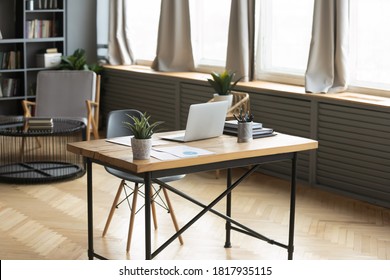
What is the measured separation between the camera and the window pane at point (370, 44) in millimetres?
6547

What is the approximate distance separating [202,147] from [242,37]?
3238mm

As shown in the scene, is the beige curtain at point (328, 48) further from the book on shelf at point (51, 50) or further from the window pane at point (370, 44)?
the book on shelf at point (51, 50)

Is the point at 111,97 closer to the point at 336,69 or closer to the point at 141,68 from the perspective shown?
the point at 141,68

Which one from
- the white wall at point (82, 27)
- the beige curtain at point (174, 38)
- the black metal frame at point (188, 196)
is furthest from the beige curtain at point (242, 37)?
the black metal frame at point (188, 196)

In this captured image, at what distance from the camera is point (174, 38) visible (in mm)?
8438

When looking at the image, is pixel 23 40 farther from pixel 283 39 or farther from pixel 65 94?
pixel 283 39

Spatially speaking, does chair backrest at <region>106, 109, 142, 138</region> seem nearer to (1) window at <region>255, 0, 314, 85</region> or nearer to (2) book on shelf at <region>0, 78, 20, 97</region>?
Answer: (1) window at <region>255, 0, 314, 85</region>

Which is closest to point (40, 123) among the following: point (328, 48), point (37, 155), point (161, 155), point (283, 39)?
point (37, 155)

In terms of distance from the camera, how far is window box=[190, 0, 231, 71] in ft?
26.9

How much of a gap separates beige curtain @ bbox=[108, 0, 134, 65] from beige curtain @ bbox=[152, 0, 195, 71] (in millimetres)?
847

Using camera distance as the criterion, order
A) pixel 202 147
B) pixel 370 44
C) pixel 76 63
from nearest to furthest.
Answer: pixel 202 147
pixel 370 44
pixel 76 63

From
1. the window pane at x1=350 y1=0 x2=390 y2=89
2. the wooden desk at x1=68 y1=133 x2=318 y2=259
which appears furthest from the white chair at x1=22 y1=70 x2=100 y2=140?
the wooden desk at x1=68 y1=133 x2=318 y2=259

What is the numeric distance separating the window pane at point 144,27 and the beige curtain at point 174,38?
76 cm

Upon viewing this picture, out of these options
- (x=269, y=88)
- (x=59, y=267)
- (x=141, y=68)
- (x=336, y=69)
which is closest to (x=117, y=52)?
(x=141, y=68)
